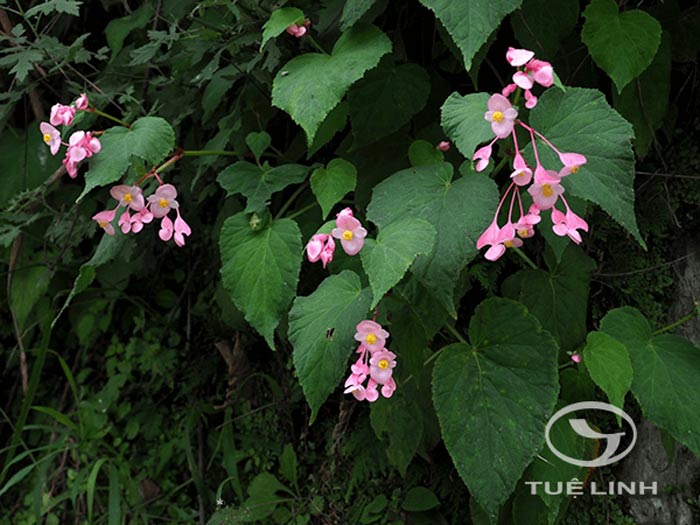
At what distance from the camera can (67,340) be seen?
2273mm

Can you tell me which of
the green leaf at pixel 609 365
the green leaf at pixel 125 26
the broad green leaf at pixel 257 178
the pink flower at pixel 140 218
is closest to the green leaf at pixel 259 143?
the broad green leaf at pixel 257 178

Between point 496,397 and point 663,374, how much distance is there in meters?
0.30

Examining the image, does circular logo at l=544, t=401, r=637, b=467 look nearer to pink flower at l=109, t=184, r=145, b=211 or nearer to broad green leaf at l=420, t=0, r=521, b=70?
broad green leaf at l=420, t=0, r=521, b=70

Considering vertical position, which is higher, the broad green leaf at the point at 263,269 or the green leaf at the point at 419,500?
the broad green leaf at the point at 263,269

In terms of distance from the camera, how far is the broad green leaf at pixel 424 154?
1.24 metres

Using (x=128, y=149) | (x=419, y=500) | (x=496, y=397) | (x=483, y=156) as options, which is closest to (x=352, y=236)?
(x=483, y=156)

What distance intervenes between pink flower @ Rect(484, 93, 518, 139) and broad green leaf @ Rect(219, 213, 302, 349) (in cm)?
44

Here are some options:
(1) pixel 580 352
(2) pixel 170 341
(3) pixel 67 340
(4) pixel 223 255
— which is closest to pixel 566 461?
(1) pixel 580 352

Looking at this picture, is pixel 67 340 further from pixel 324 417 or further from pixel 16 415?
pixel 324 417

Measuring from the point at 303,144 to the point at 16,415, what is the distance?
1346mm

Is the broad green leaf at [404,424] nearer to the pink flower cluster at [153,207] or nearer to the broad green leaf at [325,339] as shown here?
the broad green leaf at [325,339]

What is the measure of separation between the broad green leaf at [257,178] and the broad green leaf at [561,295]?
0.46 m

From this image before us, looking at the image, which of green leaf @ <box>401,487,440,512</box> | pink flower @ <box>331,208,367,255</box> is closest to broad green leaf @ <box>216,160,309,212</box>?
pink flower @ <box>331,208,367,255</box>

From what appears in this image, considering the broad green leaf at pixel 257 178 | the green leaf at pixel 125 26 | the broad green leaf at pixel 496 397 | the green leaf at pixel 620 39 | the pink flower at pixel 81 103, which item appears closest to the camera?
the broad green leaf at pixel 496 397
